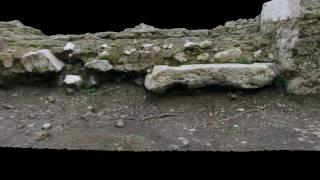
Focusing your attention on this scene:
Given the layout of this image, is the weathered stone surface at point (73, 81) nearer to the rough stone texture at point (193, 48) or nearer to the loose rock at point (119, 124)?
the rough stone texture at point (193, 48)

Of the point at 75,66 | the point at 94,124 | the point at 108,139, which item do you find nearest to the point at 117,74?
the point at 75,66

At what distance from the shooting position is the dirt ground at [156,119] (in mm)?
3645

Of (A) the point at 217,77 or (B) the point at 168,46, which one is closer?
(A) the point at 217,77

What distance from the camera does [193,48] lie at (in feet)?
16.1

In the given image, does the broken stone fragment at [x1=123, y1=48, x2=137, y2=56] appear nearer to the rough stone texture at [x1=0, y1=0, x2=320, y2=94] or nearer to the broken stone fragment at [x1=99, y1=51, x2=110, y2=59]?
the rough stone texture at [x1=0, y1=0, x2=320, y2=94]

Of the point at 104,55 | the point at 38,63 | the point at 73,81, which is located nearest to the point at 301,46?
the point at 104,55

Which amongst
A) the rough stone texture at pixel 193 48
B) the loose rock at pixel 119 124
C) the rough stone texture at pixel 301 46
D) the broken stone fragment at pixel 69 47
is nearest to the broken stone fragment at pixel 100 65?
the rough stone texture at pixel 193 48

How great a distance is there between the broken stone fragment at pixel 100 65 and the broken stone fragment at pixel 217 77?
74cm

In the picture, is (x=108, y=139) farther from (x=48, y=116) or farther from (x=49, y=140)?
(x=48, y=116)

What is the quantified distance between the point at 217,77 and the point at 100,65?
1.48 meters

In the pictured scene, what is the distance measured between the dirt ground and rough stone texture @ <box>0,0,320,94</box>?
26 cm

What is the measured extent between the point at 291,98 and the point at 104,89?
2219 millimetres

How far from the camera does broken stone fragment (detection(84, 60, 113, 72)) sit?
15.8ft

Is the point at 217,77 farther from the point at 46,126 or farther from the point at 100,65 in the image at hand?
the point at 46,126
